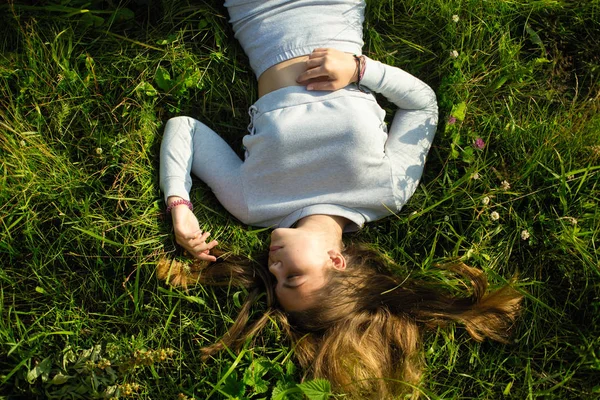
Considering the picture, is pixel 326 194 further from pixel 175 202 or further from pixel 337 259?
pixel 175 202

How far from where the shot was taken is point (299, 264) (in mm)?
2666

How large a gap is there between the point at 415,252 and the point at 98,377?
1751 mm

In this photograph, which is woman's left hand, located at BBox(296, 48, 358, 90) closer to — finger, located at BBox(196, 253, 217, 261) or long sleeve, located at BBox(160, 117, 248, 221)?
long sleeve, located at BBox(160, 117, 248, 221)

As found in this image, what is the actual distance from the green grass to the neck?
11.8 inches

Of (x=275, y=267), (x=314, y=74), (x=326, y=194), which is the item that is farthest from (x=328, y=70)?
(x=275, y=267)

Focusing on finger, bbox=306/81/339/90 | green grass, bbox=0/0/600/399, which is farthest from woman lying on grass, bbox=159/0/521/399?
green grass, bbox=0/0/600/399

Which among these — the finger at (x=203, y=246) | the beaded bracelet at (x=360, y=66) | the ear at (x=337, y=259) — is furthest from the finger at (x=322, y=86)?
the finger at (x=203, y=246)

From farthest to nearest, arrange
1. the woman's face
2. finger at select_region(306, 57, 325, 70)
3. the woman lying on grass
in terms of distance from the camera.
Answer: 1. finger at select_region(306, 57, 325, 70)
2. the woman lying on grass
3. the woman's face

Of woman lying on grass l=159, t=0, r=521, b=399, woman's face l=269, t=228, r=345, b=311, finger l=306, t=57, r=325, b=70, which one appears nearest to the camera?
woman's face l=269, t=228, r=345, b=311

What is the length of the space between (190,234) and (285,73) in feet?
3.17

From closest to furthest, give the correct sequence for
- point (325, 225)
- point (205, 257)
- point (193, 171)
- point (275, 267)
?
point (275, 267)
point (325, 225)
point (205, 257)
point (193, 171)

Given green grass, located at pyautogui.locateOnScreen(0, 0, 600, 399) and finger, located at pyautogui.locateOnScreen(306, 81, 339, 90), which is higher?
finger, located at pyautogui.locateOnScreen(306, 81, 339, 90)

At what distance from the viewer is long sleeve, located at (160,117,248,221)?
297 cm

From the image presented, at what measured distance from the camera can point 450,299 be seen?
2955 mm
